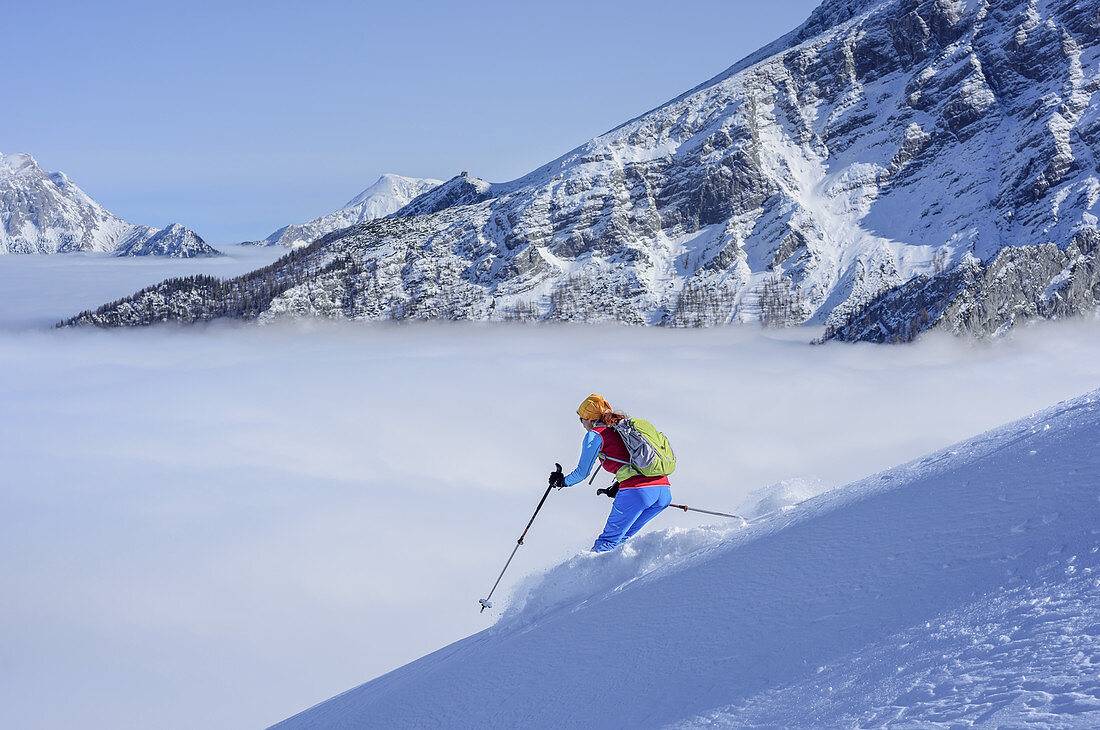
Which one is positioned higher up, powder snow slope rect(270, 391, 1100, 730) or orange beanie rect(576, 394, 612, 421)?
orange beanie rect(576, 394, 612, 421)

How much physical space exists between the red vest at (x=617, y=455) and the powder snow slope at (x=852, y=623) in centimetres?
333

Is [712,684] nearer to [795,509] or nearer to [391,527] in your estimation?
[795,509]

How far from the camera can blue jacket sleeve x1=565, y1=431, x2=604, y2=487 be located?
1409 cm

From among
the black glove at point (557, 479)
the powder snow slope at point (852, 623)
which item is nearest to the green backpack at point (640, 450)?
the black glove at point (557, 479)

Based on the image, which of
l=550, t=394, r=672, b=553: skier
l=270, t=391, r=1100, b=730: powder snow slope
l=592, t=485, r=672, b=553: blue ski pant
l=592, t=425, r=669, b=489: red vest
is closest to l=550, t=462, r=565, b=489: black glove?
l=550, t=394, r=672, b=553: skier

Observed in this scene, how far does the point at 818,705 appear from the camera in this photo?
18.6 ft

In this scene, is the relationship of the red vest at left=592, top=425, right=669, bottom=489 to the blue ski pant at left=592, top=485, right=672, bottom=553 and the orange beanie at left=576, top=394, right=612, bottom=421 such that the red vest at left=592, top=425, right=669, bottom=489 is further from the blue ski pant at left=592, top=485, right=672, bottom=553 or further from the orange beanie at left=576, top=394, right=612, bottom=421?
the orange beanie at left=576, top=394, right=612, bottom=421

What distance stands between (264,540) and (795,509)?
7295 inches

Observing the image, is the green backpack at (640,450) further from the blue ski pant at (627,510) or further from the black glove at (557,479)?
the black glove at (557,479)

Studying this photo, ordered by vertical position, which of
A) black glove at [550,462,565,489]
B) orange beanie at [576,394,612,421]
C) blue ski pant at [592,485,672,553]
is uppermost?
orange beanie at [576,394,612,421]

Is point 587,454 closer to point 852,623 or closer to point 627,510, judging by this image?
point 627,510

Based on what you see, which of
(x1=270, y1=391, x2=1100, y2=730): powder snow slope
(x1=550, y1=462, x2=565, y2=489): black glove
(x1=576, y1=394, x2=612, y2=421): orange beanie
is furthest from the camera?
(x1=550, y1=462, x2=565, y2=489): black glove


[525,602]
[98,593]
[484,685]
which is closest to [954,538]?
[484,685]

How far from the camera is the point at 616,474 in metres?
14.5
